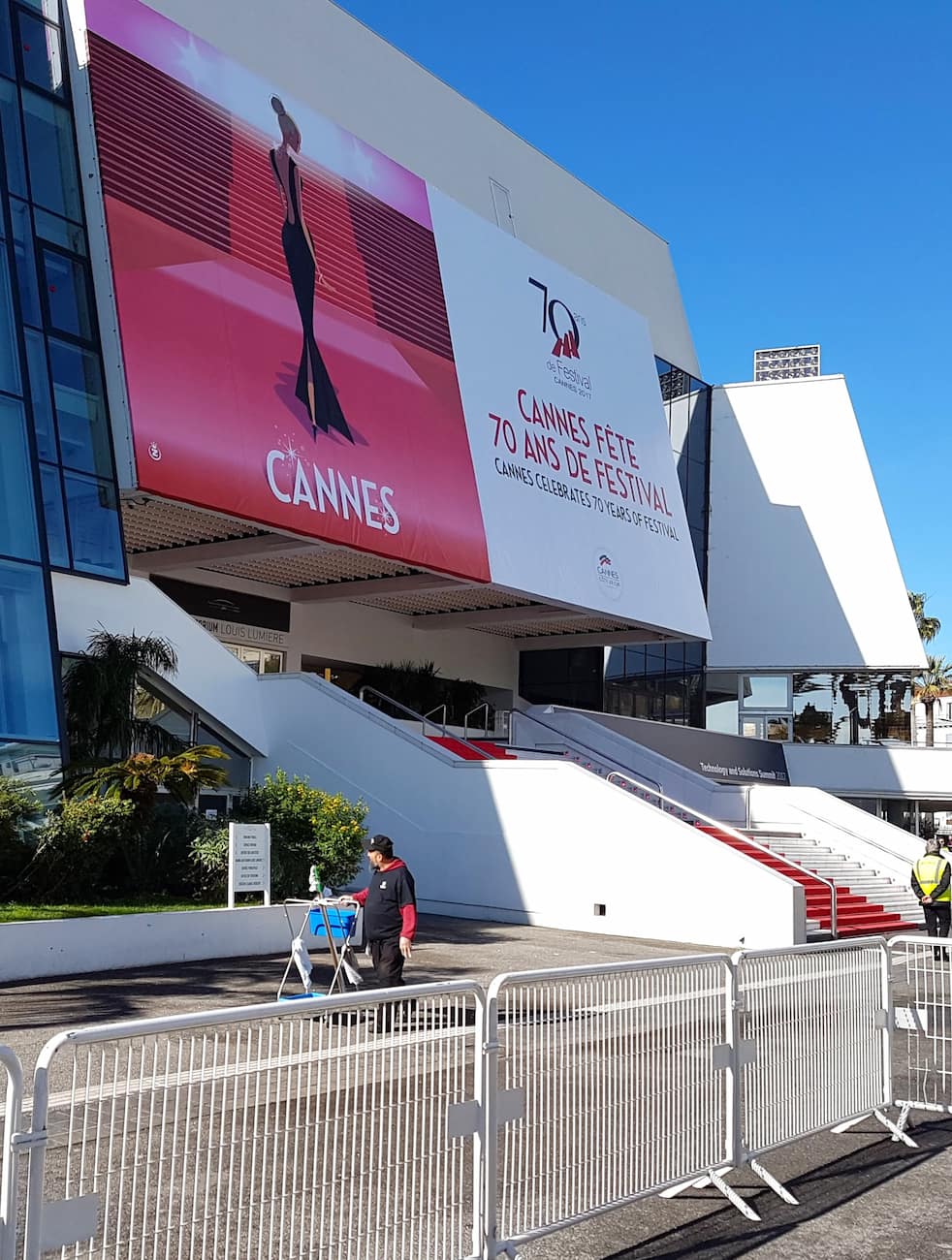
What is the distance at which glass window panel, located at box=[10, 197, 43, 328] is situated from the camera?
783 inches

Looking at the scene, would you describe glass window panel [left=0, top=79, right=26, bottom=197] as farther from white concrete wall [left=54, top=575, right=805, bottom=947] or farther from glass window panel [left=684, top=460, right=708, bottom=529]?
glass window panel [left=684, top=460, right=708, bottom=529]

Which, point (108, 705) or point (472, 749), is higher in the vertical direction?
point (108, 705)

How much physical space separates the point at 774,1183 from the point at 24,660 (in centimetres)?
1335

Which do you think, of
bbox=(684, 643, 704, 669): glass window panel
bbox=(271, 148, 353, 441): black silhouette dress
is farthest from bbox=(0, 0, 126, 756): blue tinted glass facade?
bbox=(684, 643, 704, 669): glass window panel

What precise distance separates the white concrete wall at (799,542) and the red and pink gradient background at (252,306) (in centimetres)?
1944

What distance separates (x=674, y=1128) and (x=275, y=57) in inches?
1174

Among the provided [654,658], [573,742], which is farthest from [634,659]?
[573,742]

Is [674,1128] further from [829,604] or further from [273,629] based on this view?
[829,604]

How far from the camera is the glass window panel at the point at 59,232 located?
20.7 meters

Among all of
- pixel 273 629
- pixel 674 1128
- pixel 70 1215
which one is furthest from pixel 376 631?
pixel 70 1215

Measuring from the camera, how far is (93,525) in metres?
19.8

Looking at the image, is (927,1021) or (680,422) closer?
(927,1021)

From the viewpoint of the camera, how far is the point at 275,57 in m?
30.7

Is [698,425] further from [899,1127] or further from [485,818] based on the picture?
[899,1127]
